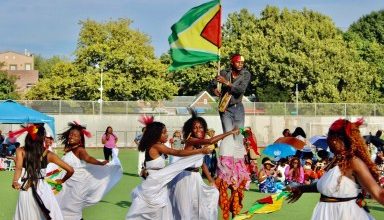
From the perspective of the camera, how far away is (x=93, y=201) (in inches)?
444

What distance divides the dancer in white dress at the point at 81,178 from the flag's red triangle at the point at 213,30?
2.85 m

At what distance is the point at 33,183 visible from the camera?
927 centimetres

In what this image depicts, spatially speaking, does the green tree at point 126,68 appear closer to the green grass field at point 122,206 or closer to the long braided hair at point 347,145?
the green grass field at point 122,206

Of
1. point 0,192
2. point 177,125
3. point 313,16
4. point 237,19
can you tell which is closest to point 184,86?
point 237,19

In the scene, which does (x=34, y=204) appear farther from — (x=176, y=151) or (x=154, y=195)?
(x=176, y=151)

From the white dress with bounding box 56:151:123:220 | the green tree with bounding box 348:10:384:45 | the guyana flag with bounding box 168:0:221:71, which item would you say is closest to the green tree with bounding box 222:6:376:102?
the green tree with bounding box 348:10:384:45

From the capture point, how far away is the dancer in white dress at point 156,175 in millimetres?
10195

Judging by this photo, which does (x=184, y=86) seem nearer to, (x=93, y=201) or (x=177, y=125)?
(x=177, y=125)

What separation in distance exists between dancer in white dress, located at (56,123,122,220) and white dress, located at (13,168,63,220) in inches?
61.9

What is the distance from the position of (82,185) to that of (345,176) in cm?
516

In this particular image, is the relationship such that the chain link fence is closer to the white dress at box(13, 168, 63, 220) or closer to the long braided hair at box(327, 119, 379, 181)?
the white dress at box(13, 168, 63, 220)

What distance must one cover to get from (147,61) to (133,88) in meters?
2.46

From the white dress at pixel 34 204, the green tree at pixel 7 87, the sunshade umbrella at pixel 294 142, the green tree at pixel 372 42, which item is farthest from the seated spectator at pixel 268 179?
the green tree at pixel 7 87

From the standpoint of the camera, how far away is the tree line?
5894cm
